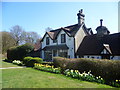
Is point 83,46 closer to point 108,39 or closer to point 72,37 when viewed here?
point 72,37

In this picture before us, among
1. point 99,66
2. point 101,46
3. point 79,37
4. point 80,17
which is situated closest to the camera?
point 99,66

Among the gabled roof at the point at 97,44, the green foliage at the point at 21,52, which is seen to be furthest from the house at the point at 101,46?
the green foliage at the point at 21,52

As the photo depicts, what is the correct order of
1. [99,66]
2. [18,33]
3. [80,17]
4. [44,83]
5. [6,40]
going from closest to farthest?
[44,83]
[99,66]
[80,17]
[6,40]
[18,33]

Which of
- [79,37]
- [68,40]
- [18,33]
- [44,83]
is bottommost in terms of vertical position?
[44,83]

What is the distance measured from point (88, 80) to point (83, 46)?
13843 millimetres

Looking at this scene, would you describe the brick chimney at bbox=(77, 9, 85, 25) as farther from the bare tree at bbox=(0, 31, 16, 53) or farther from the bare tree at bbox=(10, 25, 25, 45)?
the bare tree at bbox=(10, 25, 25, 45)

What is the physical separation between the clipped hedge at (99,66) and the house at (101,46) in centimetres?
801

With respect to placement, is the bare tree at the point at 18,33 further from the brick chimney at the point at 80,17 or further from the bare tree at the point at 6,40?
the brick chimney at the point at 80,17

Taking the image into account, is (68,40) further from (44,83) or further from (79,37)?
(44,83)

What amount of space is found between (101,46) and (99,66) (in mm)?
10583

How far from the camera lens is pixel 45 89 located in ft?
21.6

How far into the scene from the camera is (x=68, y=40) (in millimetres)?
23422

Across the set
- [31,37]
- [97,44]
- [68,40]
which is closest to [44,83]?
[97,44]

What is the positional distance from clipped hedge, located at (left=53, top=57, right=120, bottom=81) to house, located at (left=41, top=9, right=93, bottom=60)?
393 inches
